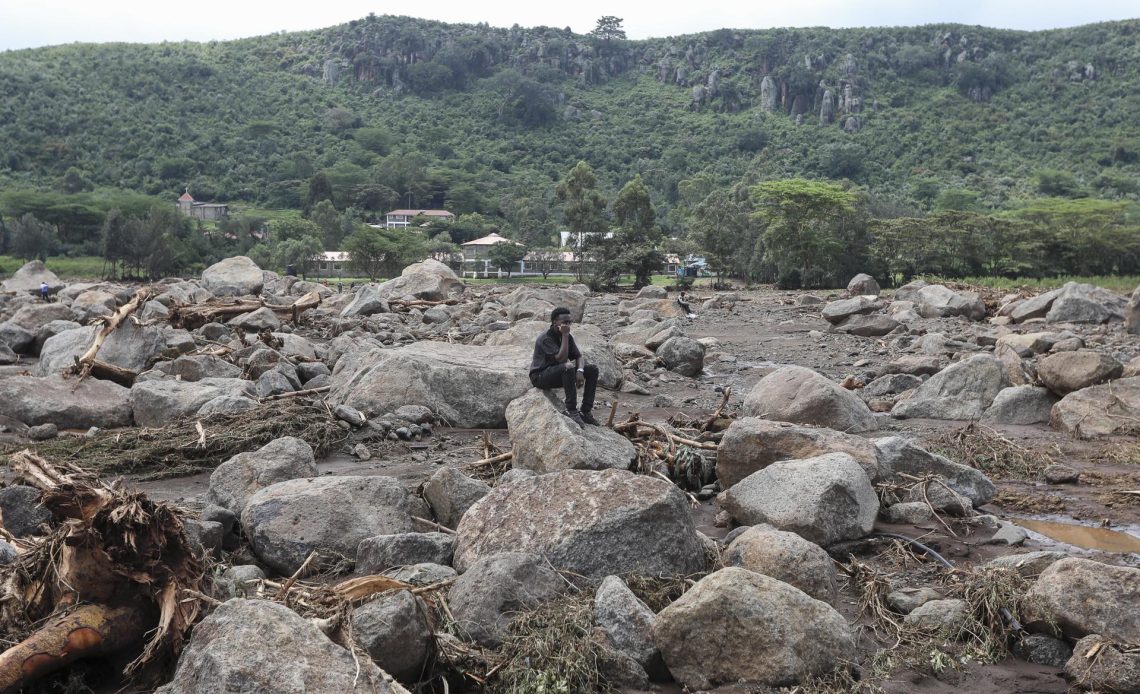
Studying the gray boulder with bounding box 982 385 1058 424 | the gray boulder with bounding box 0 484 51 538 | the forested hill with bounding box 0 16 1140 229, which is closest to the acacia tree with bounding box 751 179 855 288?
the forested hill with bounding box 0 16 1140 229

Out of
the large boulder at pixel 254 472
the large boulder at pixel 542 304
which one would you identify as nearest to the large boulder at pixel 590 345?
the large boulder at pixel 254 472

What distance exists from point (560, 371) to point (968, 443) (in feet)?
14.6

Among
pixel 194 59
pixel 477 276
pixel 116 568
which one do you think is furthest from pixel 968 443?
pixel 194 59

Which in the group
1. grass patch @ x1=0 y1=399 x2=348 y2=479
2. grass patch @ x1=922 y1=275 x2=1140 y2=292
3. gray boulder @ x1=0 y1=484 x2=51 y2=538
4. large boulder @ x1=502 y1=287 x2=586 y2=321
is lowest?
grass patch @ x1=922 y1=275 x2=1140 y2=292

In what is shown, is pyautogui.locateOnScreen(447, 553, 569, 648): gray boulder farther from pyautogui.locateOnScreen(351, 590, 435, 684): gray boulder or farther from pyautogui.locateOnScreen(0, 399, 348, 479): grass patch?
pyautogui.locateOnScreen(0, 399, 348, 479): grass patch

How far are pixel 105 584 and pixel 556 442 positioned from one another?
4.12 metres

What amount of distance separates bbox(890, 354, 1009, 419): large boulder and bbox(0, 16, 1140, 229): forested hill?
5415cm

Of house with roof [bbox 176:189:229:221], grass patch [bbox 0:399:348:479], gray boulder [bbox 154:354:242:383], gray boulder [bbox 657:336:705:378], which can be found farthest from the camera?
house with roof [bbox 176:189:229:221]

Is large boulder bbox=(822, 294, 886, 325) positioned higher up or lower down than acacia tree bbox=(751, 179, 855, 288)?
higher up

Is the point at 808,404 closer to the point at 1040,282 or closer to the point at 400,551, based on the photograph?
the point at 400,551

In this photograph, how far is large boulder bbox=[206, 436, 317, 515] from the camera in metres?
7.28

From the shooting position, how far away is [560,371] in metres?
8.77

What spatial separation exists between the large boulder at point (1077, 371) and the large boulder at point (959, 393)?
0.65m

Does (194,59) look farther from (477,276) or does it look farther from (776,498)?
(776,498)
